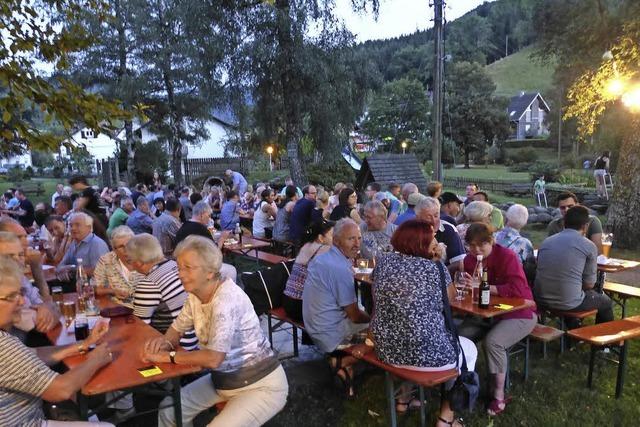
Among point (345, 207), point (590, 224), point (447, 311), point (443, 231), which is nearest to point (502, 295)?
point (447, 311)

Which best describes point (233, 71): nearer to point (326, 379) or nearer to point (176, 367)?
point (326, 379)

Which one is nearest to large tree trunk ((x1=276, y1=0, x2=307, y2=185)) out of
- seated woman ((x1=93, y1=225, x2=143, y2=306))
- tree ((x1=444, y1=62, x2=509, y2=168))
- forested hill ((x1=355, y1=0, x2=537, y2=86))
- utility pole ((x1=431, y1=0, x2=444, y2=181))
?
utility pole ((x1=431, y1=0, x2=444, y2=181))

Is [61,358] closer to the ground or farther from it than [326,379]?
farther from it

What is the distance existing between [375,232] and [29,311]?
11.8 feet

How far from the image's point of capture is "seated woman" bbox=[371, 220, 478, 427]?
120 inches

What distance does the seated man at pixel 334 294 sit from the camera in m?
3.87

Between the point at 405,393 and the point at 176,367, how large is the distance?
199cm

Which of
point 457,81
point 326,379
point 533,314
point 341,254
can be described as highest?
point 457,81

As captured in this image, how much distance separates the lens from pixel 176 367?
2.68 m

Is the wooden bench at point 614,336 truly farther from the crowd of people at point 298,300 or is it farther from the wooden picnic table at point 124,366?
the wooden picnic table at point 124,366

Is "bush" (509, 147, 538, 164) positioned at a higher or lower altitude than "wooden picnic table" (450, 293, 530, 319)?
higher

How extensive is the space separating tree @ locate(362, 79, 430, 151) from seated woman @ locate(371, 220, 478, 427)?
42246mm

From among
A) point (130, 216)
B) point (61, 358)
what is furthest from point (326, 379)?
point (130, 216)

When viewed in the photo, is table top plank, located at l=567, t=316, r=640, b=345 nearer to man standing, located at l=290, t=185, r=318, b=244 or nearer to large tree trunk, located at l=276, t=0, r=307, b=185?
man standing, located at l=290, t=185, r=318, b=244
